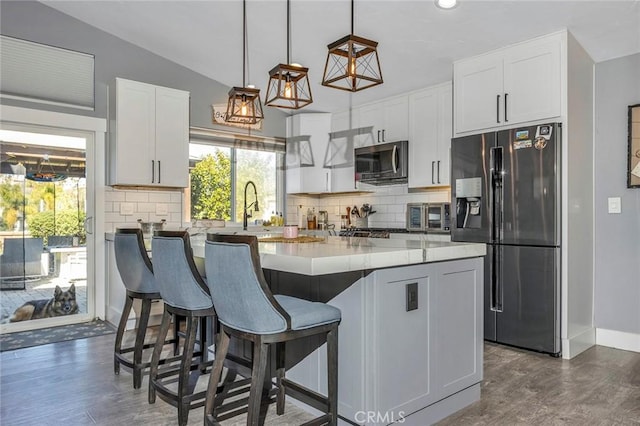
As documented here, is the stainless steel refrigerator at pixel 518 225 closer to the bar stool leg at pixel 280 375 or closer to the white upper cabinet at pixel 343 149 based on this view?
the white upper cabinet at pixel 343 149

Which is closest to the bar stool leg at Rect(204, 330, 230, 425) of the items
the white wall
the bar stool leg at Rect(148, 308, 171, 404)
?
the bar stool leg at Rect(148, 308, 171, 404)

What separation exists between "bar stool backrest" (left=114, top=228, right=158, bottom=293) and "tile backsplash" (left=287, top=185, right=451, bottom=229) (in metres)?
3.24

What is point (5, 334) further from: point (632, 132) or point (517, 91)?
point (632, 132)

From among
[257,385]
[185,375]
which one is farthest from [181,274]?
[257,385]

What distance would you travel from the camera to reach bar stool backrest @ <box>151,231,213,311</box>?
7.24 feet

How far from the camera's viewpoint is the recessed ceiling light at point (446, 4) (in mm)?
3090

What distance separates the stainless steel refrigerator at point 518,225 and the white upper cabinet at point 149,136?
2.97 metres

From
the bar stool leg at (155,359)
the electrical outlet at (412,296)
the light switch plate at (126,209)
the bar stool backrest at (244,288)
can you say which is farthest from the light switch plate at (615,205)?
the light switch plate at (126,209)

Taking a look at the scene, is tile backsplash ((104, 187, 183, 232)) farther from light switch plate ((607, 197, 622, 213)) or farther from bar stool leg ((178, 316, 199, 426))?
light switch plate ((607, 197, 622, 213))

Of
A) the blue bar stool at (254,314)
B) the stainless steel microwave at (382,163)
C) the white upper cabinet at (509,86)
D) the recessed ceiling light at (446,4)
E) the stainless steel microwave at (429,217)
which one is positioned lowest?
the blue bar stool at (254,314)

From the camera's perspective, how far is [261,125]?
5.71m

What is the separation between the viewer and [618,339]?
3641 millimetres

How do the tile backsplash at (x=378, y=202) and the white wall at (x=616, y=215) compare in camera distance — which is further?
the tile backsplash at (x=378, y=202)

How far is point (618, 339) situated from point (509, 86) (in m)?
2.32
